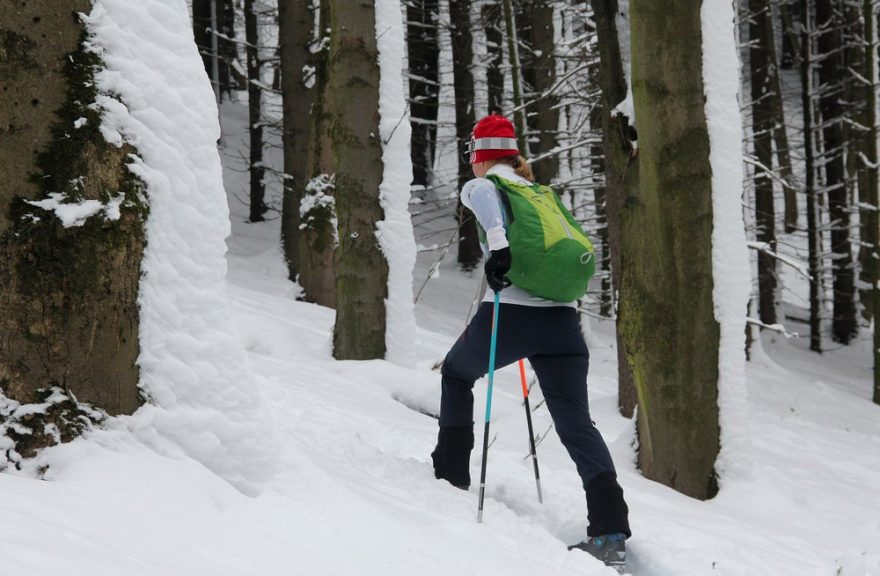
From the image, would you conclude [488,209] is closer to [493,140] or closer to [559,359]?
[493,140]

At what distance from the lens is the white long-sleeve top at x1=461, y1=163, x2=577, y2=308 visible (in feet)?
11.9

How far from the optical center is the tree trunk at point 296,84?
1289 centimetres

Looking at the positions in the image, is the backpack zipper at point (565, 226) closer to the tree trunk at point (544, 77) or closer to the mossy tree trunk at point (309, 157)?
the mossy tree trunk at point (309, 157)

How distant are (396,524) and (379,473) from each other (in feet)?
3.34

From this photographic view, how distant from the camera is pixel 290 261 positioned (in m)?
14.1

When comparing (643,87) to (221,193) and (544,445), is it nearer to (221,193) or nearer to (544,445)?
(544,445)

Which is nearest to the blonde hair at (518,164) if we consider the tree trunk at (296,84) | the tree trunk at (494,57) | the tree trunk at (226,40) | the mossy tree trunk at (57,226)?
the mossy tree trunk at (57,226)

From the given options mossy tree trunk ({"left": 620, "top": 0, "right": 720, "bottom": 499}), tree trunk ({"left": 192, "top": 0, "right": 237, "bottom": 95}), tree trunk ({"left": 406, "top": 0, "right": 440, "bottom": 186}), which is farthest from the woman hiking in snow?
tree trunk ({"left": 192, "top": 0, "right": 237, "bottom": 95})

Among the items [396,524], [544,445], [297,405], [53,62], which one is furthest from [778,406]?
[53,62]

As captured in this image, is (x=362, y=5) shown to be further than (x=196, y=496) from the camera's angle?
Yes

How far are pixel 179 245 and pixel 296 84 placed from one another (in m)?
10.6

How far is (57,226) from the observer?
2656mm

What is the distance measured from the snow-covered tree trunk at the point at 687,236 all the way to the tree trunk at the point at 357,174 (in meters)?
2.83

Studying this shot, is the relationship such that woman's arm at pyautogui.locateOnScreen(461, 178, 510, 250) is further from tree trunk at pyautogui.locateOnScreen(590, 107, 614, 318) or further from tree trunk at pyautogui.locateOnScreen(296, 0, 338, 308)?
tree trunk at pyautogui.locateOnScreen(590, 107, 614, 318)
